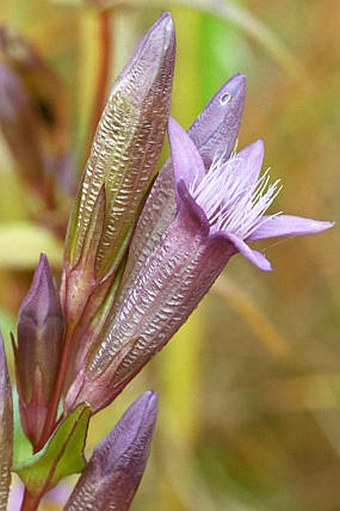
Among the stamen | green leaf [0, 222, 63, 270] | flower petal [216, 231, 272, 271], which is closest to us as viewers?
flower petal [216, 231, 272, 271]

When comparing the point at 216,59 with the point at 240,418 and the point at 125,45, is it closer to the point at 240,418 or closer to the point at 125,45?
the point at 125,45

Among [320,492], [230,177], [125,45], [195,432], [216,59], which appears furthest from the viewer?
[320,492]

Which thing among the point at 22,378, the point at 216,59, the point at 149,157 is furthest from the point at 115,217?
the point at 216,59

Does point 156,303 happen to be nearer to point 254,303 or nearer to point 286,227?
point 286,227

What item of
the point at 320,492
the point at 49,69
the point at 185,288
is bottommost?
the point at 320,492

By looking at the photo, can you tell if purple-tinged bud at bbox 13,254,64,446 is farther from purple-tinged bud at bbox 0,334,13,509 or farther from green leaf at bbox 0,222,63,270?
green leaf at bbox 0,222,63,270

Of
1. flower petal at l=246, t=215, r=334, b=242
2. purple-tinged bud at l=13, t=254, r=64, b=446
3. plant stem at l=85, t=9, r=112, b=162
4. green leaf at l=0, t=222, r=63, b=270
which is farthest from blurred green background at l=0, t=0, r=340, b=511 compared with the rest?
flower petal at l=246, t=215, r=334, b=242

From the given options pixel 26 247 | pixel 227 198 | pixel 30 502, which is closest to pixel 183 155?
pixel 227 198

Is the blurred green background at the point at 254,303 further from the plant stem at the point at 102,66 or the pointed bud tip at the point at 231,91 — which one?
the pointed bud tip at the point at 231,91
